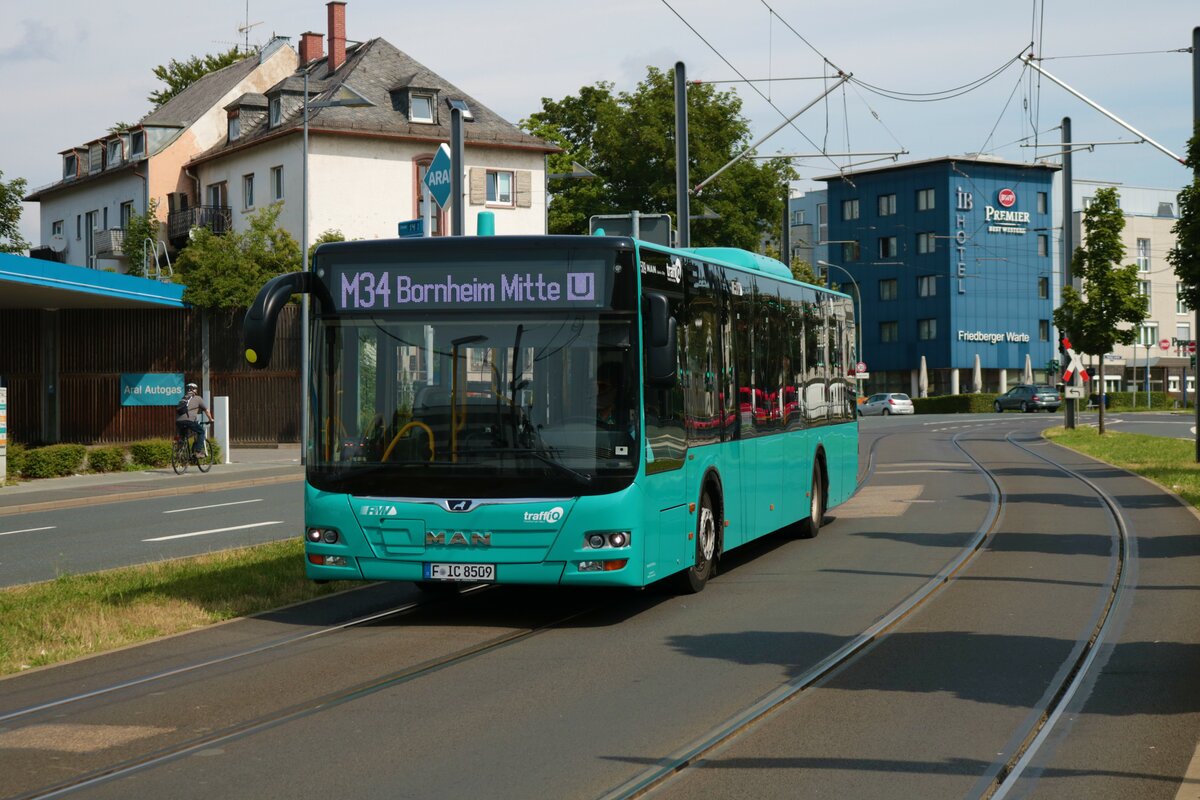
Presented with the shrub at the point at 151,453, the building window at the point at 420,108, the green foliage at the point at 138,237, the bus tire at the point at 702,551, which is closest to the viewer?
the bus tire at the point at 702,551

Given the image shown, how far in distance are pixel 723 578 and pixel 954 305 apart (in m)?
91.2

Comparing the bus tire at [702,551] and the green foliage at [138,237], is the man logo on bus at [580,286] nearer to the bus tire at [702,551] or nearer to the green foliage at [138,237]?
the bus tire at [702,551]

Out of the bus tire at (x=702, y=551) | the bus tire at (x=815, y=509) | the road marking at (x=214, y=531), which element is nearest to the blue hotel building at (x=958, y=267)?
the road marking at (x=214, y=531)

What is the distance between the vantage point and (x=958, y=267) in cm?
10194

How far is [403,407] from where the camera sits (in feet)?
35.5

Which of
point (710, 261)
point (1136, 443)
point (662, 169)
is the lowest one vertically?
point (1136, 443)

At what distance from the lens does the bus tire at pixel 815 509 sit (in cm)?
1697

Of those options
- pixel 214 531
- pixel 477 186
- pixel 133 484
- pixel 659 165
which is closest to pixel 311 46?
pixel 477 186

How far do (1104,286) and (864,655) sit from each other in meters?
35.2

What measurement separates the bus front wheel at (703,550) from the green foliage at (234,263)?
32320mm

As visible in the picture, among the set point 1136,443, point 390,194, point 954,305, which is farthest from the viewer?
point 954,305

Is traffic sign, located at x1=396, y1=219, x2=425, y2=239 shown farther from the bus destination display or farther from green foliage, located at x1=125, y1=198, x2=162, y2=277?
green foliage, located at x1=125, y1=198, x2=162, y2=277

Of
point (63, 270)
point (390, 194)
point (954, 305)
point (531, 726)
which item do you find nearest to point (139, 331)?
point (63, 270)

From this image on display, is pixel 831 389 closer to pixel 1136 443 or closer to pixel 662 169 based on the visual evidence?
pixel 1136 443
